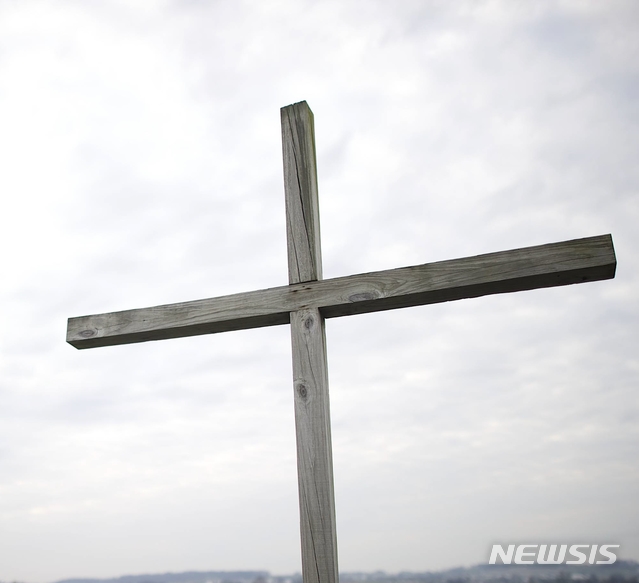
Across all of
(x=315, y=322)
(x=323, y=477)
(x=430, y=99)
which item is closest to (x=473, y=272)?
(x=315, y=322)

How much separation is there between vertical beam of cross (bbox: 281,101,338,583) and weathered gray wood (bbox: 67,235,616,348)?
8cm

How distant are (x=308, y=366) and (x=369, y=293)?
0.27 meters

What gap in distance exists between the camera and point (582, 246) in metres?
1.65

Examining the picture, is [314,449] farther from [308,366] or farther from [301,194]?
[301,194]

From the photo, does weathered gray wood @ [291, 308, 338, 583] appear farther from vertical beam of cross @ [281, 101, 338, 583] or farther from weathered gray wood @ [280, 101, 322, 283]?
weathered gray wood @ [280, 101, 322, 283]

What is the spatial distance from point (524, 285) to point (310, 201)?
700mm

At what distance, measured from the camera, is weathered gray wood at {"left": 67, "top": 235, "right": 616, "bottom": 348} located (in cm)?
166

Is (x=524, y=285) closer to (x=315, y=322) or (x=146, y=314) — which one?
(x=315, y=322)

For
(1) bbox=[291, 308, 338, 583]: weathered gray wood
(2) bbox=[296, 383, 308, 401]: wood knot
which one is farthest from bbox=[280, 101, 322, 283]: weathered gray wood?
(2) bbox=[296, 383, 308, 401]: wood knot

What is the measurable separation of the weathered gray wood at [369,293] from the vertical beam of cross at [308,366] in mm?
78
